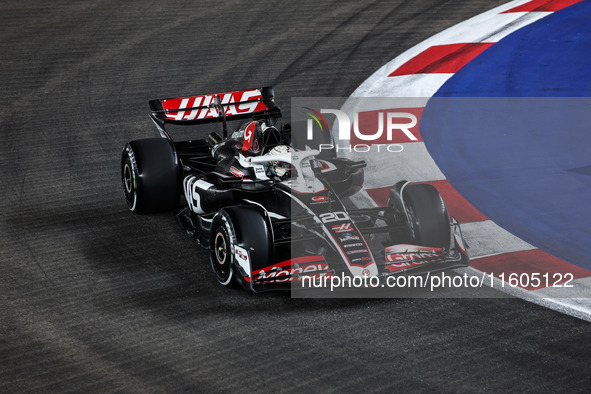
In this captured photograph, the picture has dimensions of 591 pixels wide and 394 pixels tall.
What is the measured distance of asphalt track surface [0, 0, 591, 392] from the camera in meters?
4.75

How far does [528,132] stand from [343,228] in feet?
13.7

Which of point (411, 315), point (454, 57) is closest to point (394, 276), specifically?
point (411, 315)

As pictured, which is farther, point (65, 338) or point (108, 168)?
point (108, 168)

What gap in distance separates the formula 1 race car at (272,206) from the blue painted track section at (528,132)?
128 cm

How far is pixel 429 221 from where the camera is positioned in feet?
19.4

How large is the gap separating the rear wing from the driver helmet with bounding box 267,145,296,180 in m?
1.11

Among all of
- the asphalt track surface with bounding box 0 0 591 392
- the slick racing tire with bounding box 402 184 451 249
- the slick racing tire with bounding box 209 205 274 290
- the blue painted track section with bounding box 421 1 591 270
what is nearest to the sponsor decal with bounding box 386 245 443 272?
the slick racing tire with bounding box 402 184 451 249

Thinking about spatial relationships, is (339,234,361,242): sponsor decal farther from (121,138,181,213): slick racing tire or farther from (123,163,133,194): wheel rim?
(123,163,133,194): wheel rim

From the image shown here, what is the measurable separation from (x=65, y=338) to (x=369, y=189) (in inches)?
140

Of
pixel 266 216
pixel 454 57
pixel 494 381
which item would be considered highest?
pixel 454 57

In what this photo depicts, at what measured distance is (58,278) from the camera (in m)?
6.16

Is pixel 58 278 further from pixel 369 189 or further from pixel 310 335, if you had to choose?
pixel 369 189

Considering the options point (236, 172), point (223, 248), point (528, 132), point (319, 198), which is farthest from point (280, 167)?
point (528, 132)

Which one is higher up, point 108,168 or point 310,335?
point 108,168
